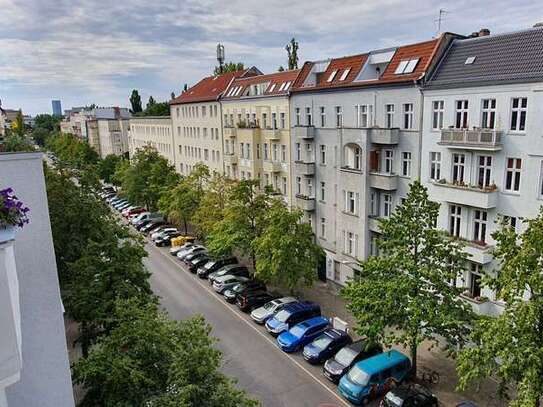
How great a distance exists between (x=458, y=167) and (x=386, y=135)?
14.1 feet

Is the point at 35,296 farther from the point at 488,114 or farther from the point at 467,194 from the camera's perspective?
the point at 488,114

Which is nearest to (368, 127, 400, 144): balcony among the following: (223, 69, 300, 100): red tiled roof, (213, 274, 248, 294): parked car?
(223, 69, 300, 100): red tiled roof

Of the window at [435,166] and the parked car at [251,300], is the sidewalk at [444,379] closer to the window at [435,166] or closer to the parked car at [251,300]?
the parked car at [251,300]

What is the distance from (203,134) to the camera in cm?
4559

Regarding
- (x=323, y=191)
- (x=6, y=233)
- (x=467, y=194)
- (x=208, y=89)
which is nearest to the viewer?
(x=6, y=233)

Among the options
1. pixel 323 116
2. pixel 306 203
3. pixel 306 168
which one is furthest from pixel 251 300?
pixel 323 116

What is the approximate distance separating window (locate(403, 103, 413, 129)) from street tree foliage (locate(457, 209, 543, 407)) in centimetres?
1070

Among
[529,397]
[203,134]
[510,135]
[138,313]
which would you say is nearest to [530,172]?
[510,135]

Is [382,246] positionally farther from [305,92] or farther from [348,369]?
[305,92]

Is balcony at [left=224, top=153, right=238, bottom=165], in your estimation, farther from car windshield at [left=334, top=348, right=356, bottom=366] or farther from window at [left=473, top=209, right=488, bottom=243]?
window at [left=473, top=209, right=488, bottom=243]

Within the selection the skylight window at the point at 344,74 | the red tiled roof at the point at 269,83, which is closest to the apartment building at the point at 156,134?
the red tiled roof at the point at 269,83

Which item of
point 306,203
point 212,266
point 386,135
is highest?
point 386,135

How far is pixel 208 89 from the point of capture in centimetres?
4644

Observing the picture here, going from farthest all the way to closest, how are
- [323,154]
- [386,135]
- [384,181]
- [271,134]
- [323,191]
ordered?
[271,134]
[323,191]
[323,154]
[384,181]
[386,135]
